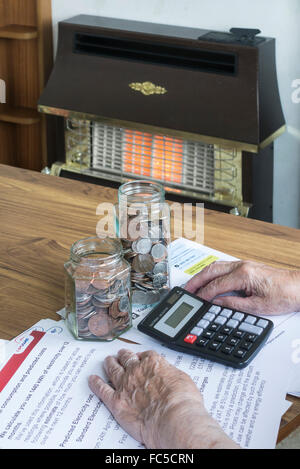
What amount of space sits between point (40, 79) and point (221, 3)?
3.33ft

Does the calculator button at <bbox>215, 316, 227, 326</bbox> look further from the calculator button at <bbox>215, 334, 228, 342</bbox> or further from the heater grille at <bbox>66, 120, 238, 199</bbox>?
the heater grille at <bbox>66, 120, 238, 199</bbox>

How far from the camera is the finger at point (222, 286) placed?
42.9 inches

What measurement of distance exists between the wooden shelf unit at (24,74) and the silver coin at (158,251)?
2.20 m

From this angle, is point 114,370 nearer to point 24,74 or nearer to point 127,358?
point 127,358

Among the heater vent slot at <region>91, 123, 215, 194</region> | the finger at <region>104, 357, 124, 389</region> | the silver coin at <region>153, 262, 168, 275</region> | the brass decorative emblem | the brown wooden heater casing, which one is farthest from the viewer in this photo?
the heater vent slot at <region>91, 123, 215, 194</region>

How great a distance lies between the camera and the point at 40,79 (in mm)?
3127

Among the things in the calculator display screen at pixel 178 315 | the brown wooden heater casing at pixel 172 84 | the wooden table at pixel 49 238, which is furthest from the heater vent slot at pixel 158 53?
the calculator display screen at pixel 178 315

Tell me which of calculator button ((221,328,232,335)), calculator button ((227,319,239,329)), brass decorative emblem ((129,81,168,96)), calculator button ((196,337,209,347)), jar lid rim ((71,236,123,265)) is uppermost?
brass decorative emblem ((129,81,168,96))

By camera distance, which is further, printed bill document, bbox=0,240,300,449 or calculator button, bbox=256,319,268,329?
calculator button, bbox=256,319,268,329

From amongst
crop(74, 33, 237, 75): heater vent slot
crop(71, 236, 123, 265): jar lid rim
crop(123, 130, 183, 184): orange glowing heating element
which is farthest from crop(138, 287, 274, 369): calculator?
crop(123, 130, 183, 184): orange glowing heating element

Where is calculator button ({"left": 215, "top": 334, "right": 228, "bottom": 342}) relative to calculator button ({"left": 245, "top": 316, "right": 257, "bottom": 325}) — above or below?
below

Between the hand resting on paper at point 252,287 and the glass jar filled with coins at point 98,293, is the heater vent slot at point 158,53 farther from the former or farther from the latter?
the glass jar filled with coins at point 98,293

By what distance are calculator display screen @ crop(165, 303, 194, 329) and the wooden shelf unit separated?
2.28 metres

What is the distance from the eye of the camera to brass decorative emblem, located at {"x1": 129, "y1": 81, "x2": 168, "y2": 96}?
96.7 inches
